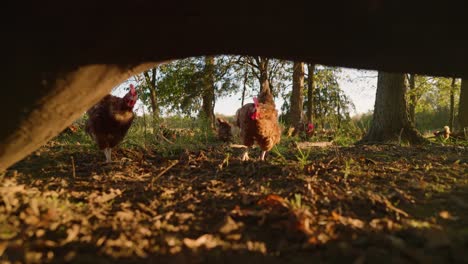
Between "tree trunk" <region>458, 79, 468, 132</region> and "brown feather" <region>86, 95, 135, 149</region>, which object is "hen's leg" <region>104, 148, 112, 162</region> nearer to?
"brown feather" <region>86, 95, 135, 149</region>

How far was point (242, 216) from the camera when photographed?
183 centimetres

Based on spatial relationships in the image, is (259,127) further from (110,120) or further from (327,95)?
(327,95)

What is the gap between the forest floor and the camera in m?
1.42

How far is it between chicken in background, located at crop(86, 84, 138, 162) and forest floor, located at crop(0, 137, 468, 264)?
0.92 m

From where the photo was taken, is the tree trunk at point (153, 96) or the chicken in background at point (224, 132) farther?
the chicken in background at point (224, 132)

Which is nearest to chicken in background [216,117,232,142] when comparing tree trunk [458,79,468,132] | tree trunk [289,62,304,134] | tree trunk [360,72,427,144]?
tree trunk [360,72,427,144]

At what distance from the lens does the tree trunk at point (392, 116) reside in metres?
6.37

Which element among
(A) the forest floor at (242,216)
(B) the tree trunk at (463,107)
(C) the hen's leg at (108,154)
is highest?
(B) the tree trunk at (463,107)

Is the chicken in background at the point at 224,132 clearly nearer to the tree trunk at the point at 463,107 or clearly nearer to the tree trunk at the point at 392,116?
the tree trunk at the point at 392,116

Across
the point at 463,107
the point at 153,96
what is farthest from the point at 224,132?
the point at 463,107

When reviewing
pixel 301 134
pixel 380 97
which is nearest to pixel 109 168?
pixel 380 97

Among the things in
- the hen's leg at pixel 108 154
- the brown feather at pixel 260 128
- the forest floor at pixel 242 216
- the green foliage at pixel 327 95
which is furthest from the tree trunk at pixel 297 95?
the forest floor at pixel 242 216

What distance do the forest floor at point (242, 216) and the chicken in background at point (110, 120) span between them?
919 mm

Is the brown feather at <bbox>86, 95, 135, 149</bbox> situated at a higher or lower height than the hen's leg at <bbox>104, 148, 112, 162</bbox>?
higher
